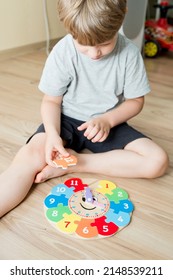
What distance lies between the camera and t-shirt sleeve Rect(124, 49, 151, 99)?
81cm

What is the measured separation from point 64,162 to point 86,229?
16 cm

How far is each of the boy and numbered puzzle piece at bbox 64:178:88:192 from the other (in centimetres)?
3

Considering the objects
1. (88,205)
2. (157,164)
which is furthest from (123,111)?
(88,205)

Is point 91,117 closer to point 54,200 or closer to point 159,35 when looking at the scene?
point 54,200

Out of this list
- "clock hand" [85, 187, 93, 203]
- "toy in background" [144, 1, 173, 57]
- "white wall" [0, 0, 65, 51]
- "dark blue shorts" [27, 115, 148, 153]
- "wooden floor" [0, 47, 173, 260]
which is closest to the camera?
"wooden floor" [0, 47, 173, 260]

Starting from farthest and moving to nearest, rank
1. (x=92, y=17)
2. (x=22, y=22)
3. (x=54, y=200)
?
(x=22, y=22) → (x=54, y=200) → (x=92, y=17)

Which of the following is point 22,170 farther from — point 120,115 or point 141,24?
point 141,24

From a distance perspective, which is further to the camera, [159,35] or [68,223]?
[159,35]

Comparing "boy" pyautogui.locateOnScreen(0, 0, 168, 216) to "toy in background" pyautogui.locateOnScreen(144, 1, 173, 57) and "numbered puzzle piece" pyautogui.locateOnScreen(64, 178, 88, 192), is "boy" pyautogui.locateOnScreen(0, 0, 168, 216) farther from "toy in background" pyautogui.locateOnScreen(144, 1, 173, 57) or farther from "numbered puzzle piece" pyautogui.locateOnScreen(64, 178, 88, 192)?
"toy in background" pyautogui.locateOnScreen(144, 1, 173, 57)

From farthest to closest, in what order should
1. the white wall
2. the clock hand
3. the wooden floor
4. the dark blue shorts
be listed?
the white wall → the dark blue shorts → the clock hand → the wooden floor

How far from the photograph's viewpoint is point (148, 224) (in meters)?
0.69

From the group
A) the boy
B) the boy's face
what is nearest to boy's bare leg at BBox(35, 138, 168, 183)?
the boy

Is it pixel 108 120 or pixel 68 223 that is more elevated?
pixel 108 120

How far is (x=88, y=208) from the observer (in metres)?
0.71
